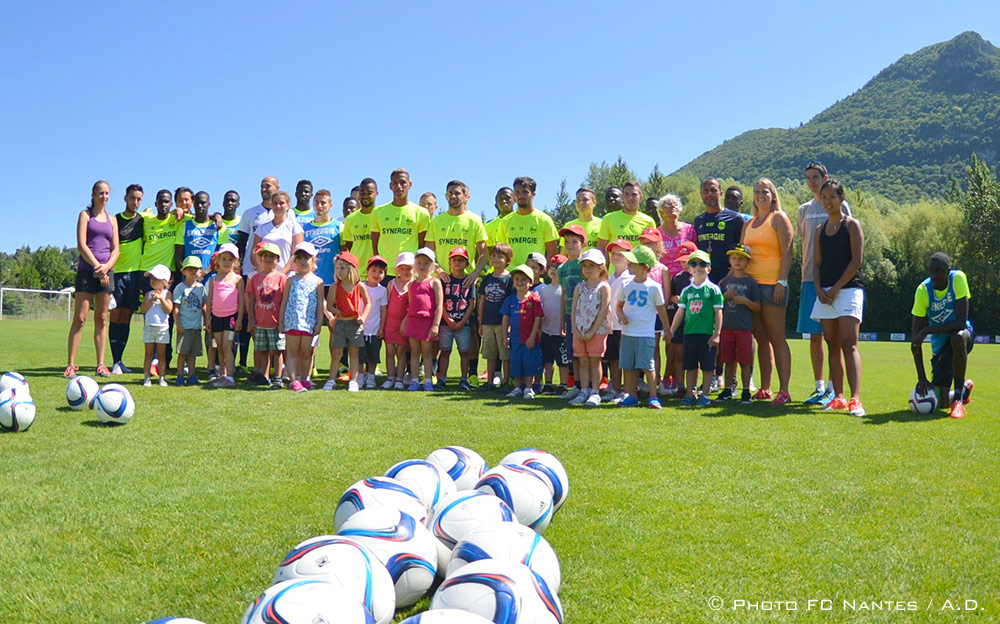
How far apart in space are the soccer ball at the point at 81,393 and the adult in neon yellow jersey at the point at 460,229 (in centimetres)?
466

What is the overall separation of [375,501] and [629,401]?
17.4 ft

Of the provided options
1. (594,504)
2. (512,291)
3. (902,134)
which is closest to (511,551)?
(594,504)

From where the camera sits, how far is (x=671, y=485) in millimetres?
4770

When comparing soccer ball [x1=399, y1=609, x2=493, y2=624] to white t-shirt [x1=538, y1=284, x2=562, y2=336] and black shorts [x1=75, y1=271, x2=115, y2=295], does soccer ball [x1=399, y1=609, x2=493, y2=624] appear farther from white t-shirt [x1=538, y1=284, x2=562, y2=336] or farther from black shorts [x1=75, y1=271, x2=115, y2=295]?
black shorts [x1=75, y1=271, x2=115, y2=295]

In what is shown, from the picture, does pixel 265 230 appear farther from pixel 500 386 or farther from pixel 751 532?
pixel 751 532

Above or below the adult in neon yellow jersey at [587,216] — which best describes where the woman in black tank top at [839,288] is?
below

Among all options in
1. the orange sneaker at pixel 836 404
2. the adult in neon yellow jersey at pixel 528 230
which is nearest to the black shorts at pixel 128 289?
the adult in neon yellow jersey at pixel 528 230

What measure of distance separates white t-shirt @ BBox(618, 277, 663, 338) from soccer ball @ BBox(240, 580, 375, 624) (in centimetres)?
623

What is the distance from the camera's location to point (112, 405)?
6.56 meters

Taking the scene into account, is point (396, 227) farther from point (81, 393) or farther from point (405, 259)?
point (81, 393)

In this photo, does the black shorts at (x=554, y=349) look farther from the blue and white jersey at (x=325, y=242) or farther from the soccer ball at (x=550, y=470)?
the soccer ball at (x=550, y=470)

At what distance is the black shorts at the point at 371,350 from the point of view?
396 inches

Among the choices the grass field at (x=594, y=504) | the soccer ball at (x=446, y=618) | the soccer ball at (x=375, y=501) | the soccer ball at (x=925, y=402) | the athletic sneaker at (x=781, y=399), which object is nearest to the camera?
the soccer ball at (x=446, y=618)

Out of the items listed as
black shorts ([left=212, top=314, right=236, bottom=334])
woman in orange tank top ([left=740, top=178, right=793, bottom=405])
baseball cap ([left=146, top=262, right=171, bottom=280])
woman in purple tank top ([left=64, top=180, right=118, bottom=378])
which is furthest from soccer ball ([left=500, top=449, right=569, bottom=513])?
woman in purple tank top ([left=64, top=180, right=118, bottom=378])
